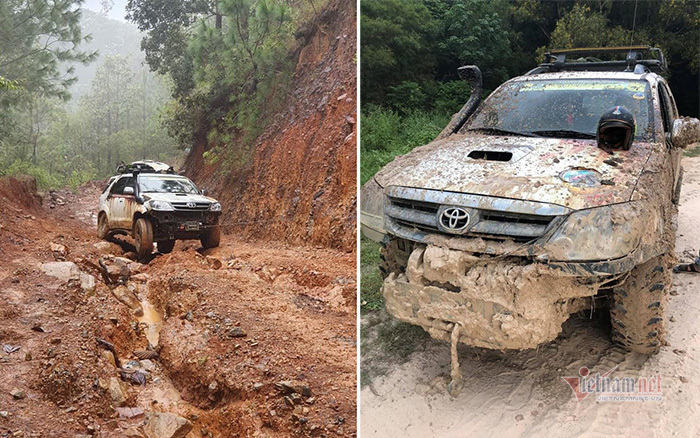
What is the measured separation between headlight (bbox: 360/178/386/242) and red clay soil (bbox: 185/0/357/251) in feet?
0.95

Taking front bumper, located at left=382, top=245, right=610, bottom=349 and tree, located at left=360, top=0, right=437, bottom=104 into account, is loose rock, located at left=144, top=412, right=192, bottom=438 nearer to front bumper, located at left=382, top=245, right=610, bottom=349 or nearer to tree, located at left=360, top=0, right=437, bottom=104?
front bumper, located at left=382, top=245, right=610, bottom=349

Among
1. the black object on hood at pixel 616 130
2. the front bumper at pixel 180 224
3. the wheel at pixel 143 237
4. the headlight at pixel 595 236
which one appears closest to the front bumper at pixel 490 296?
the headlight at pixel 595 236

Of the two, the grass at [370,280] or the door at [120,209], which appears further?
the grass at [370,280]

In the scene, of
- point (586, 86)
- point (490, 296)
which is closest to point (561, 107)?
point (586, 86)

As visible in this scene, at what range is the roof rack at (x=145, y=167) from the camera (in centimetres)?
388

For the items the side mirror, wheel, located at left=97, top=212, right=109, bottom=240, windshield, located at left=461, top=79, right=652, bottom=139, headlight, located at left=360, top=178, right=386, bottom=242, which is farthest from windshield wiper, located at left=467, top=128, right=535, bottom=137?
wheel, located at left=97, top=212, right=109, bottom=240

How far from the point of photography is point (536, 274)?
2.67 meters

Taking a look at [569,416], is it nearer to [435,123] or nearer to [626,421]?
[626,421]

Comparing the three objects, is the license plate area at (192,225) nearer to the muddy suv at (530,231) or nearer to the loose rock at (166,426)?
the muddy suv at (530,231)

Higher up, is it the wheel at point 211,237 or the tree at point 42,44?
the tree at point 42,44

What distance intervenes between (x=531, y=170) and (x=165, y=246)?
92.8 inches

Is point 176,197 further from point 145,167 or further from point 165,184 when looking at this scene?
point 145,167

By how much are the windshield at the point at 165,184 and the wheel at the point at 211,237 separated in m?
0.31

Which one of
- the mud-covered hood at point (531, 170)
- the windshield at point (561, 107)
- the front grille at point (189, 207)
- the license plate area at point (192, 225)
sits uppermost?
the windshield at point (561, 107)
